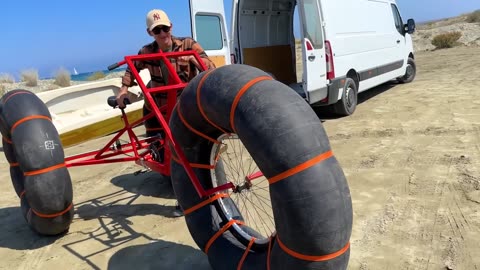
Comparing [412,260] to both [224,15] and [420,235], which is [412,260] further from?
[224,15]

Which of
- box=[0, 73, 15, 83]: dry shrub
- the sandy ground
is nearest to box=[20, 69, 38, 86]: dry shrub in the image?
box=[0, 73, 15, 83]: dry shrub

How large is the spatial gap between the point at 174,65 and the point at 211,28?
286 centimetres

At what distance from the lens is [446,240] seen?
309cm

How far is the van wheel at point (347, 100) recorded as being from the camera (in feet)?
24.3

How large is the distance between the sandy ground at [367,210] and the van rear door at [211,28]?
2.32m

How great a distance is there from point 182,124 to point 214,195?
0.60m

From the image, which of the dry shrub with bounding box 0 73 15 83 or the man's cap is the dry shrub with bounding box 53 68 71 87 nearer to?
the dry shrub with bounding box 0 73 15 83

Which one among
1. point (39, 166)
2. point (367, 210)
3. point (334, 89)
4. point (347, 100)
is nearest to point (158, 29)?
point (39, 166)

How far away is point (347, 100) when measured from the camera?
7559 mm

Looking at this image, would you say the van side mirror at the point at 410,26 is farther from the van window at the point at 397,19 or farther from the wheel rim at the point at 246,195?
the wheel rim at the point at 246,195

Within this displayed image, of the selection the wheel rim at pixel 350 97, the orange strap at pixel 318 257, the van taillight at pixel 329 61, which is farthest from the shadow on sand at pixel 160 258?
the wheel rim at pixel 350 97

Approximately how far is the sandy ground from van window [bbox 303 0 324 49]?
4.80 feet

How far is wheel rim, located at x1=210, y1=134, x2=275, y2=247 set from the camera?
290 centimetres

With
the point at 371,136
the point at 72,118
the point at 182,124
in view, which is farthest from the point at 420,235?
the point at 72,118
